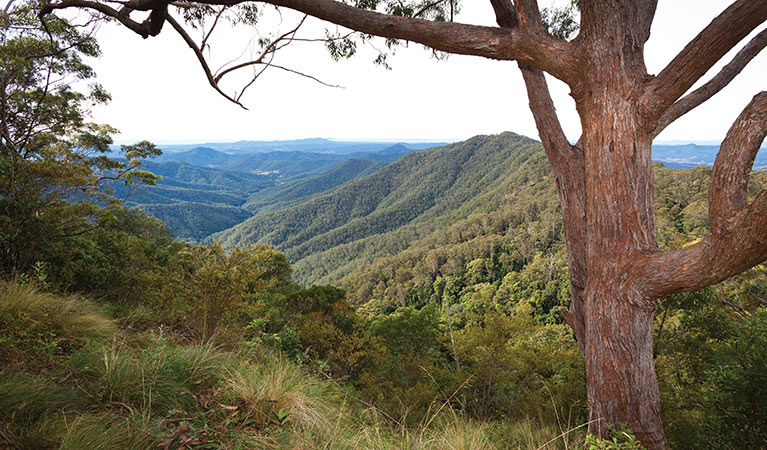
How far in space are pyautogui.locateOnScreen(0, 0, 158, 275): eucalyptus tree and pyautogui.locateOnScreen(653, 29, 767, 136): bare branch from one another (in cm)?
531

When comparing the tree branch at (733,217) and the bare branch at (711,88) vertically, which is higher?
the bare branch at (711,88)

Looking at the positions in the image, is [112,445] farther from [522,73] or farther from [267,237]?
[267,237]

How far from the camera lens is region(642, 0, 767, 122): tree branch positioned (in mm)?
1748

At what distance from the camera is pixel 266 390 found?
1.99m

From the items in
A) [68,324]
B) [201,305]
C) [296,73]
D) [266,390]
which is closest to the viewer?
[266,390]

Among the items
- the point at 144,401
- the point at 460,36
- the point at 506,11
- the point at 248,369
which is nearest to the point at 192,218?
the point at 248,369

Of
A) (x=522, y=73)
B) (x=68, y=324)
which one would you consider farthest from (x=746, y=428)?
(x=68, y=324)

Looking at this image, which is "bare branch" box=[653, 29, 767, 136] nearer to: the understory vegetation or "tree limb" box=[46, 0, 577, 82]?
"tree limb" box=[46, 0, 577, 82]

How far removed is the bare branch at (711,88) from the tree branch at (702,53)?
0.19m

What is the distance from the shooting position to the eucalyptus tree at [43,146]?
12.8 feet

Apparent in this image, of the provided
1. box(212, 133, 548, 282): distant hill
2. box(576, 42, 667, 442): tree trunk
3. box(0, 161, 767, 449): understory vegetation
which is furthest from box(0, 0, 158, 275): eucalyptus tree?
box(212, 133, 548, 282): distant hill

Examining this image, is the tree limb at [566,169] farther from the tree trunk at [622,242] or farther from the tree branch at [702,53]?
the tree branch at [702,53]

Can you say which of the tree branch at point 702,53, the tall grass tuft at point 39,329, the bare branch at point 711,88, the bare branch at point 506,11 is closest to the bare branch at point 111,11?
the tall grass tuft at point 39,329

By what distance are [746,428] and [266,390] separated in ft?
12.3
